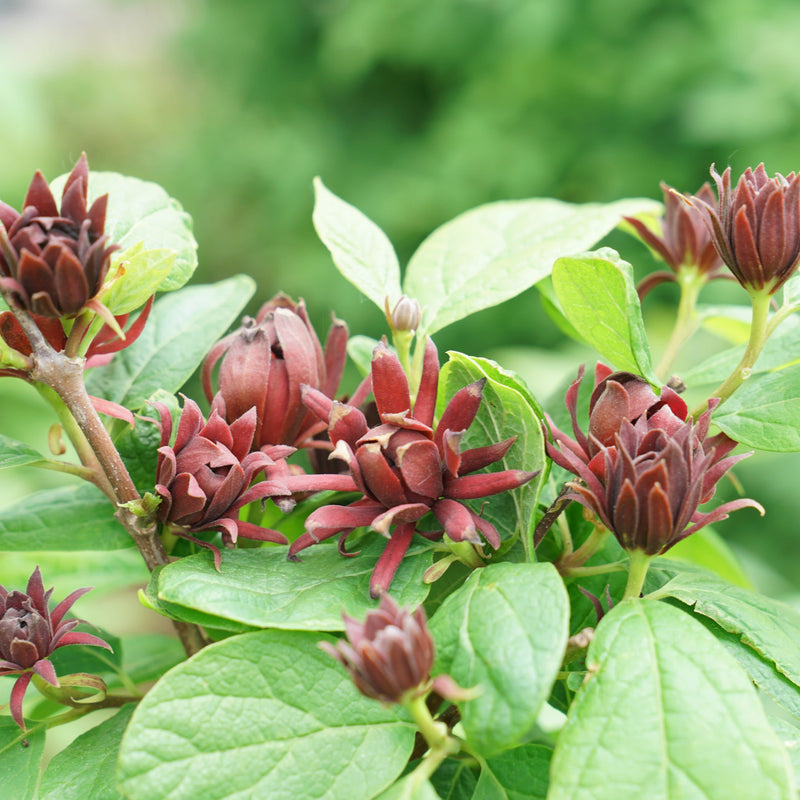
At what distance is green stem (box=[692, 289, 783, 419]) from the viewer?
554 millimetres

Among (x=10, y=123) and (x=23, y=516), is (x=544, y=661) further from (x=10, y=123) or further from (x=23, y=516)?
(x=10, y=123)

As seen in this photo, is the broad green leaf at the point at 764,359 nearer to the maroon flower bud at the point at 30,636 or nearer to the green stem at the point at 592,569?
the green stem at the point at 592,569

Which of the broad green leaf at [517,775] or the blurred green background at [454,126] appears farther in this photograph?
the blurred green background at [454,126]

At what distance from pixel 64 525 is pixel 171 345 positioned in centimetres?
17

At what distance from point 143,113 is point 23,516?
5.74 meters

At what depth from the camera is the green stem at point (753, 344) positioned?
554mm

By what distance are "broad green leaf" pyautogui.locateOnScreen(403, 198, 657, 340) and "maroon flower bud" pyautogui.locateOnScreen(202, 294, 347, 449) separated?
0.12m

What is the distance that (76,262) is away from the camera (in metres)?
0.43

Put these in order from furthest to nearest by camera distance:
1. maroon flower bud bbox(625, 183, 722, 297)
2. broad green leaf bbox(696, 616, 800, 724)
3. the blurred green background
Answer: the blurred green background → maroon flower bud bbox(625, 183, 722, 297) → broad green leaf bbox(696, 616, 800, 724)

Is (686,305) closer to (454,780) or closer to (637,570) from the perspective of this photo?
(637,570)

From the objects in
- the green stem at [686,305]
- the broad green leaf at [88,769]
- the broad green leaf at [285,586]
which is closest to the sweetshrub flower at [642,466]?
the broad green leaf at [285,586]

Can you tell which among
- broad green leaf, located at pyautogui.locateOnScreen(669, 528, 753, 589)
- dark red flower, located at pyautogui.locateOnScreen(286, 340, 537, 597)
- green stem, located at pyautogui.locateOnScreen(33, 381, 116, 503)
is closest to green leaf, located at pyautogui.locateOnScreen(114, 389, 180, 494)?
green stem, located at pyautogui.locateOnScreen(33, 381, 116, 503)

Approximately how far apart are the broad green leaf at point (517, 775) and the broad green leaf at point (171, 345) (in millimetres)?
Result: 356

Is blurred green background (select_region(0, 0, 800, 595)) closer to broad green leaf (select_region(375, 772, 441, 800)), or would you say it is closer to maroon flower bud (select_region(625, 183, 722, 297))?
maroon flower bud (select_region(625, 183, 722, 297))
